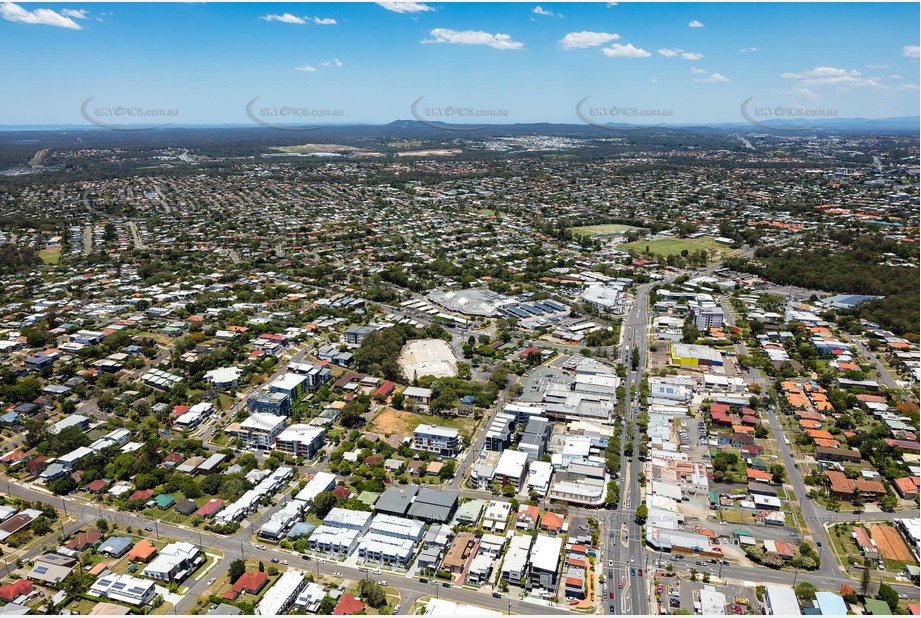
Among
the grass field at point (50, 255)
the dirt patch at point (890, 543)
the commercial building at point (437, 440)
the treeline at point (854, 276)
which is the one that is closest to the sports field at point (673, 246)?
the treeline at point (854, 276)

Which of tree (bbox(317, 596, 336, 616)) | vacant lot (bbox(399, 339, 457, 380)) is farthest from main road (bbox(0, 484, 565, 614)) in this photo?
vacant lot (bbox(399, 339, 457, 380))

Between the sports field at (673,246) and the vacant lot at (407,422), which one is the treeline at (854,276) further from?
the vacant lot at (407,422)

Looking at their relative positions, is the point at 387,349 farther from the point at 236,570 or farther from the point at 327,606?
the point at 327,606

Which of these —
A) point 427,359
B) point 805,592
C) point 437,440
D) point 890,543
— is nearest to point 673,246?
point 427,359

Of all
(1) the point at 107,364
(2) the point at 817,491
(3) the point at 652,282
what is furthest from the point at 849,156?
(1) the point at 107,364

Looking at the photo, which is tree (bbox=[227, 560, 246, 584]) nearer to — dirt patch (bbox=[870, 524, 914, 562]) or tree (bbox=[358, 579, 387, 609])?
tree (bbox=[358, 579, 387, 609])
